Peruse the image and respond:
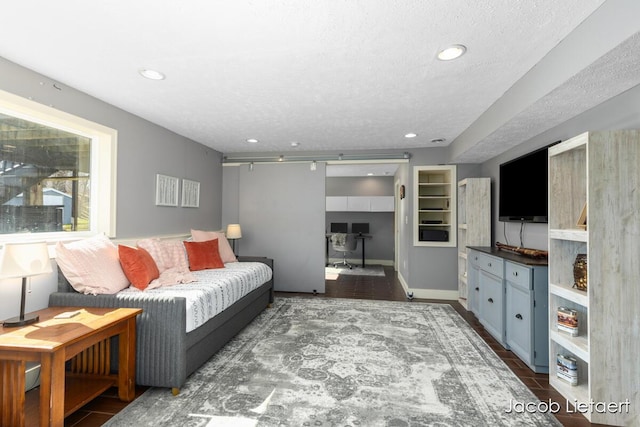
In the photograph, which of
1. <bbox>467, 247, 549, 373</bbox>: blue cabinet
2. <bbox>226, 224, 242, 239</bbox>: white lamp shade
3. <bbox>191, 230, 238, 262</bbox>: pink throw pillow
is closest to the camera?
<bbox>467, 247, 549, 373</bbox>: blue cabinet

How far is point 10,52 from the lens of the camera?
2080 mm

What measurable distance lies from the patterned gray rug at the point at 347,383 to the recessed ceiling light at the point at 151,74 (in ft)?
7.69

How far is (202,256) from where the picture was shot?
12.4 feet

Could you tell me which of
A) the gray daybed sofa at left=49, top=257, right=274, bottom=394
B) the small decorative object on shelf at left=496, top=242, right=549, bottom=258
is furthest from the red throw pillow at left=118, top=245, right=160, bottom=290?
the small decorative object on shelf at left=496, top=242, right=549, bottom=258

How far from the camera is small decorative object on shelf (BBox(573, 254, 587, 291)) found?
210cm

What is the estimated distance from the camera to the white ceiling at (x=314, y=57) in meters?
1.63

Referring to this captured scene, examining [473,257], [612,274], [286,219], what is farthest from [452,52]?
[286,219]

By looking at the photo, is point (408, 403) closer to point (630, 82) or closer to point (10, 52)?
point (630, 82)

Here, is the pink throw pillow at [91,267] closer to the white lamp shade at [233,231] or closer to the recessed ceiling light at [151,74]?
the recessed ceiling light at [151,74]

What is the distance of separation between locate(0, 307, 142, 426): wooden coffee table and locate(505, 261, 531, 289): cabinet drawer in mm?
3031

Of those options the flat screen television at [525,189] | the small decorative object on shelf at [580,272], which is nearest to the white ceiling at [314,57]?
the flat screen television at [525,189]

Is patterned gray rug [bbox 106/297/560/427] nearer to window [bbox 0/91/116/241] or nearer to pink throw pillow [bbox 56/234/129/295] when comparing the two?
pink throw pillow [bbox 56/234/129/295]

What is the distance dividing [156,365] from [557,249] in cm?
305

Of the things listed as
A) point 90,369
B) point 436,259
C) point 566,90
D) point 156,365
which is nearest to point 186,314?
point 156,365
